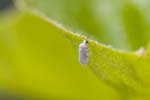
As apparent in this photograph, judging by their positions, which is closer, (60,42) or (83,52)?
(83,52)

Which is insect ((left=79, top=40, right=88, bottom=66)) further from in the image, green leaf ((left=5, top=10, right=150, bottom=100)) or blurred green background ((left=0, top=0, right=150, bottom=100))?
blurred green background ((left=0, top=0, right=150, bottom=100))

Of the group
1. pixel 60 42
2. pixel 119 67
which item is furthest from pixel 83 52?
pixel 60 42

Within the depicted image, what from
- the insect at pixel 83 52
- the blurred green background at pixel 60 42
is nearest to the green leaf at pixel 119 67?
the insect at pixel 83 52

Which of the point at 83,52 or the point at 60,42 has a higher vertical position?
the point at 60,42

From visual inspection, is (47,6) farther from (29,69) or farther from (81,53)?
(81,53)

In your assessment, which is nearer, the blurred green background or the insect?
the insect

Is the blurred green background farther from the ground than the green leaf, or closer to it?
farther from the ground

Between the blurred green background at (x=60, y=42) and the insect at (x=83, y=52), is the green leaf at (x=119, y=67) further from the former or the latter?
the blurred green background at (x=60, y=42)

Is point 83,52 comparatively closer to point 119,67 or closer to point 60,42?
point 119,67

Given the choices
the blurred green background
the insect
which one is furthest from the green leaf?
the blurred green background
